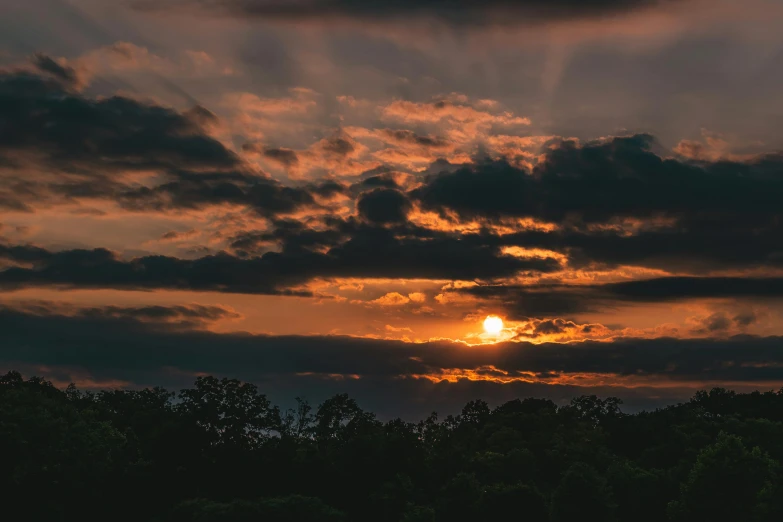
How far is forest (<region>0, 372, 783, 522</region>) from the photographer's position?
9675 centimetres

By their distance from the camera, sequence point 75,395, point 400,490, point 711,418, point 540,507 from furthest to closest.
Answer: point 711,418
point 75,395
point 400,490
point 540,507

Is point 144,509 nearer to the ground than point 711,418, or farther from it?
nearer to the ground

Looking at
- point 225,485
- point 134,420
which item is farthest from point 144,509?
point 134,420

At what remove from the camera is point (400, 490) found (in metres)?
113

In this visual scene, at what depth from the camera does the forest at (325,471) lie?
96750 millimetres

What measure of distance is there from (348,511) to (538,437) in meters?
65.6

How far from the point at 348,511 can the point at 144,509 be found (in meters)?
25.7

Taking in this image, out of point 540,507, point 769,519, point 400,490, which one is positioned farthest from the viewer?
point 400,490

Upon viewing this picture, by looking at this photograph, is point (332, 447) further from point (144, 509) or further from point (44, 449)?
point (44, 449)

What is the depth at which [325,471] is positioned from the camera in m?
118

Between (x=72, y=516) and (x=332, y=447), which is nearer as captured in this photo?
(x=72, y=516)

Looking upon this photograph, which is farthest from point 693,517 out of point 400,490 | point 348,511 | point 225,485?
point 225,485

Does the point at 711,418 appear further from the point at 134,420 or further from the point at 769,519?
the point at 134,420

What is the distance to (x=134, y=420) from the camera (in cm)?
14100
